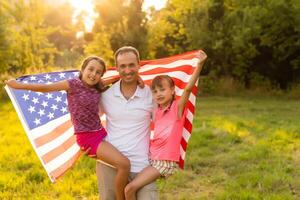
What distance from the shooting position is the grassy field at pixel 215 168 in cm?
664

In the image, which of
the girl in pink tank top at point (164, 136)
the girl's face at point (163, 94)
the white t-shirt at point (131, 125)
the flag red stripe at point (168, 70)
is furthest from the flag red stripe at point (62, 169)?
the girl's face at point (163, 94)

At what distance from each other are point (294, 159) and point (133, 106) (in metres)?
5.09

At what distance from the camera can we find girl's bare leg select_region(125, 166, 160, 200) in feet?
13.1

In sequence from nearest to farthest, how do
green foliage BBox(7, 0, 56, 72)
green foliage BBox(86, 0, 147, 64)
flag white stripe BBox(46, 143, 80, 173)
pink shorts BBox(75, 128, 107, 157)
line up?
pink shorts BBox(75, 128, 107, 157), flag white stripe BBox(46, 143, 80, 173), green foliage BBox(86, 0, 147, 64), green foliage BBox(7, 0, 56, 72)

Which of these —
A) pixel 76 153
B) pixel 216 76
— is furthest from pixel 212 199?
pixel 216 76

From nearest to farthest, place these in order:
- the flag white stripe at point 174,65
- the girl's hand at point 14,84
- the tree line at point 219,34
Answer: the girl's hand at point 14,84
the flag white stripe at point 174,65
the tree line at point 219,34

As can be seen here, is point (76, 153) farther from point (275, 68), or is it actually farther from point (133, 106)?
point (275, 68)

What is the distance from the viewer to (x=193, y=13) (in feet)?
74.8

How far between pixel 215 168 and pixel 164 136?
398 centimetres

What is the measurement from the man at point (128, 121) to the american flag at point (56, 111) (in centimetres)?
82

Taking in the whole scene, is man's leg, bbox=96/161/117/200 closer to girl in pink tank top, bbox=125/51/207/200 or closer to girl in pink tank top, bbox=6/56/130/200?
girl in pink tank top, bbox=6/56/130/200

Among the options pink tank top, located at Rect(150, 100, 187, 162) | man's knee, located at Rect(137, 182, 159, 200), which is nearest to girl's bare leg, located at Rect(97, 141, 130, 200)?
man's knee, located at Rect(137, 182, 159, 200)

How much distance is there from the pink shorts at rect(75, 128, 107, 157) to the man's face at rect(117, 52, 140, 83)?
54cm

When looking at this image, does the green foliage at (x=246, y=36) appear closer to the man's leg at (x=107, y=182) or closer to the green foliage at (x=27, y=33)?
the green foliage at (x=27, y=33)
